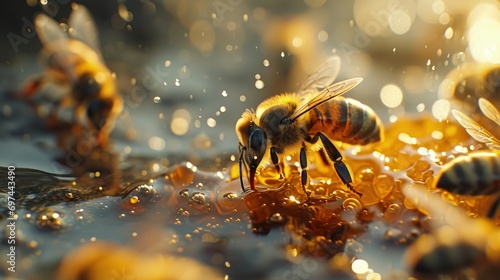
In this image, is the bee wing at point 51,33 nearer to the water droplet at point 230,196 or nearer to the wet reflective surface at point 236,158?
the wet reflective surface at point 236,158

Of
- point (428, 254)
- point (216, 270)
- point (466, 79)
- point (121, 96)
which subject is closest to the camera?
point (428, 254)

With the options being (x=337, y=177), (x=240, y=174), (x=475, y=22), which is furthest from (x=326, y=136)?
(x=475, y=22)

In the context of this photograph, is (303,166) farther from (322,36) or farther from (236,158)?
(322,36)

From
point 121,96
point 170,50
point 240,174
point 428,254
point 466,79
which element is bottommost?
point 428,254

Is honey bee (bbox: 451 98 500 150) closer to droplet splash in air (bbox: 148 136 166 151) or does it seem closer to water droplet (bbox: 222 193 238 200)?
water droplet (bbox: 222 193 238 200)

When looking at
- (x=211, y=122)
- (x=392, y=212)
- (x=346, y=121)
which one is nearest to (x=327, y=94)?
(x=346, y=121)

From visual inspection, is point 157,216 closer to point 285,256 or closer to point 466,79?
point 285,256


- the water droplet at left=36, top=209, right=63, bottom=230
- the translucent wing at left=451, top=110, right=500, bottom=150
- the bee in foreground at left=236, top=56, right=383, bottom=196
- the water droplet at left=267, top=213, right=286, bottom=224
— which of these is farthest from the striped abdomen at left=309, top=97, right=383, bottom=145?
the water droplet at left=36, top=209, right=63, bottom=230

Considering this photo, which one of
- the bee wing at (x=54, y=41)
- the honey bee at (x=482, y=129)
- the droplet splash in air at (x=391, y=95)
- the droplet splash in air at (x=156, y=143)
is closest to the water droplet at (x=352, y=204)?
the honey bee at (x=482, y=129)
